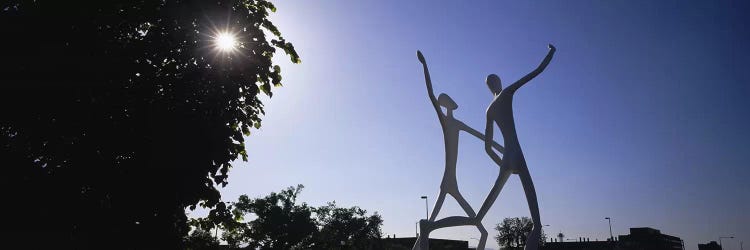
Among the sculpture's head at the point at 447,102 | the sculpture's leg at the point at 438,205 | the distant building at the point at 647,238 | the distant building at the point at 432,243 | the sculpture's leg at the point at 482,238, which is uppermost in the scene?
the distant building at the point at 647,238

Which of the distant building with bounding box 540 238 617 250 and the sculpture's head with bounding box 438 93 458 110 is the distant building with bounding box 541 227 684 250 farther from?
the sculpture's head with bounding box 438 93 458 110

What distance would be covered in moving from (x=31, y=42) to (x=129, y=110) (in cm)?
118

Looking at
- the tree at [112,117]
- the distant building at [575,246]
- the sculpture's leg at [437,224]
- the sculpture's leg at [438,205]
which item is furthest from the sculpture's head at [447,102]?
the distant building at [575,246]

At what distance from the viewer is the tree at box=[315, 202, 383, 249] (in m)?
65.8

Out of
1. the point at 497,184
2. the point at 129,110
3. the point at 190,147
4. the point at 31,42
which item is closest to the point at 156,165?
the point at 190,147

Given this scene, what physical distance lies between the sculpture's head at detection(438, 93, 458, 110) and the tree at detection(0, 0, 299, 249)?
13.7 meters

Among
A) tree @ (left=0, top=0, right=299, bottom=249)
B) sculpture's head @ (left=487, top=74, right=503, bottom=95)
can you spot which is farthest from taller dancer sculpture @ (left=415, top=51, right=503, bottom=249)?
tree @ (left=0, top=0, right=299, bottom=249)

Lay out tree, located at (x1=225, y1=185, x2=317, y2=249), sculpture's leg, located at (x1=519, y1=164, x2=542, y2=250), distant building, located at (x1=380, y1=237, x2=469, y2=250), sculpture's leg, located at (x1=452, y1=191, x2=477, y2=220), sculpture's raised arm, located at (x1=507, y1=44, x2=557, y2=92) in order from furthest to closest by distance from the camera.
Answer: distant building, located at (x1=380, y1=237, x2=469, y2=250) → tree, located at (x1=225, y1=185, x2=317, y2=249) → sculpture's leg, located at (x1=452, y1=191, x2=477, y2=220) → sculpture's raised arm, located at (x1=507, y1=44, x2=557, y2=92) → sculpture's leg, located at (x1=519, y1=164, x2=542, y2=250)

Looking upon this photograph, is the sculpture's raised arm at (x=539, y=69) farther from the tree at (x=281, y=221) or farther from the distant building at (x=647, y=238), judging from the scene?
the distant building at (x=647, y=238)

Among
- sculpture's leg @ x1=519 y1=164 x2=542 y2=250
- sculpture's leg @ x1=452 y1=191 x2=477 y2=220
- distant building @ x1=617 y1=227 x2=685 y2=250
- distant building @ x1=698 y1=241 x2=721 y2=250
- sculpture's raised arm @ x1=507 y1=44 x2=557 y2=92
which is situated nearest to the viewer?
sculpture's leg @ x1=519 y1=164 x2=542 y2=250

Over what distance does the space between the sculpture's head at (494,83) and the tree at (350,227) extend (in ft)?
161

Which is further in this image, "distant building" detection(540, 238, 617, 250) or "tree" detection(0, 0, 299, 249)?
"distant building" detection(540, 238, 617, 250)

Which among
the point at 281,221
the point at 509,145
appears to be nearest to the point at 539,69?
the point at 509,145

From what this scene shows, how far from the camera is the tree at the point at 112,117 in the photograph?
5.00 meters
